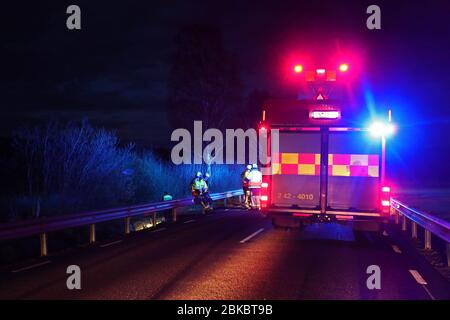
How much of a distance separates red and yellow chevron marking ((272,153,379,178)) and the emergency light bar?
0.91 meters

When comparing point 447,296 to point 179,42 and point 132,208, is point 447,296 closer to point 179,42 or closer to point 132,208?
point 132,208

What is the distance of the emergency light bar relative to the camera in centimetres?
Result: 1202

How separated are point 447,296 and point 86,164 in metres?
16.8

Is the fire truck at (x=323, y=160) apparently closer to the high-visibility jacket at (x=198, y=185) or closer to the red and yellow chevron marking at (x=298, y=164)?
the red and yellow chevron marking at (x=298, y=164)

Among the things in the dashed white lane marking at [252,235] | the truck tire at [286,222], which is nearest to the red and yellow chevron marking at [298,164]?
the truck tire at [286,222]

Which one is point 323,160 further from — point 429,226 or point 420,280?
point 420,280

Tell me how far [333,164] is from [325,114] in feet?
3.92

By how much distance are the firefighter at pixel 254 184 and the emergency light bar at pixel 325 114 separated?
9334 mm

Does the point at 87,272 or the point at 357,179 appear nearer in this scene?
the point at 87,272

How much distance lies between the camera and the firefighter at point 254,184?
2167 cm

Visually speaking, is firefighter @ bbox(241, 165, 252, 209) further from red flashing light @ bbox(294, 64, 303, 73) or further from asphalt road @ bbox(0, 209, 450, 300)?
red flashing light @ bbox(294, 64, 303, 73)

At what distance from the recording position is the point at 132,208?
1563cm

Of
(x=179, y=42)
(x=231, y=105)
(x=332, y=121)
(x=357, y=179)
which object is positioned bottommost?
(x=357, y=179)
